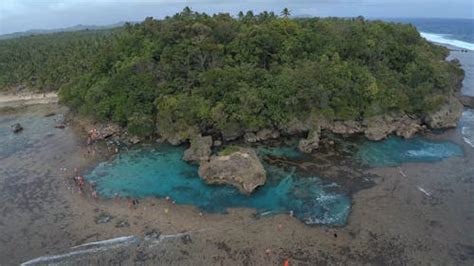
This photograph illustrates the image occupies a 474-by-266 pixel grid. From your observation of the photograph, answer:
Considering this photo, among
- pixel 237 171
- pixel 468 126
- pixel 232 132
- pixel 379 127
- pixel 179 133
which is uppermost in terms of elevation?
pixel 179 133

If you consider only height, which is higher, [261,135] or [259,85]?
[259,85]

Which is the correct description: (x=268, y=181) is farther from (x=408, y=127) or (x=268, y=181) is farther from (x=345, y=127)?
(x=408, y=127)

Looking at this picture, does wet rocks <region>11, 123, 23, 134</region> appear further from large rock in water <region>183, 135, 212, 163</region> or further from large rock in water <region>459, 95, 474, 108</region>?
large rock in water <region>459, 95, 474, 108</region>

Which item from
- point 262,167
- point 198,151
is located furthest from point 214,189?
point 198,151

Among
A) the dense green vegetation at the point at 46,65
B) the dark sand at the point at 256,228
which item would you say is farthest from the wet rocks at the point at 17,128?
the dark sand at the point at 256,228

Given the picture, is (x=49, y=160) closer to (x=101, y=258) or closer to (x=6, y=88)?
(x=101, y=258)

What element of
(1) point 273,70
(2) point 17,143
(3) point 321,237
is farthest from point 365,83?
(2) point 17,143

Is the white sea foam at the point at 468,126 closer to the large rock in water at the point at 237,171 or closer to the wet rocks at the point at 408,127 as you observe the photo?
the wet rocks at the point at 408,127
